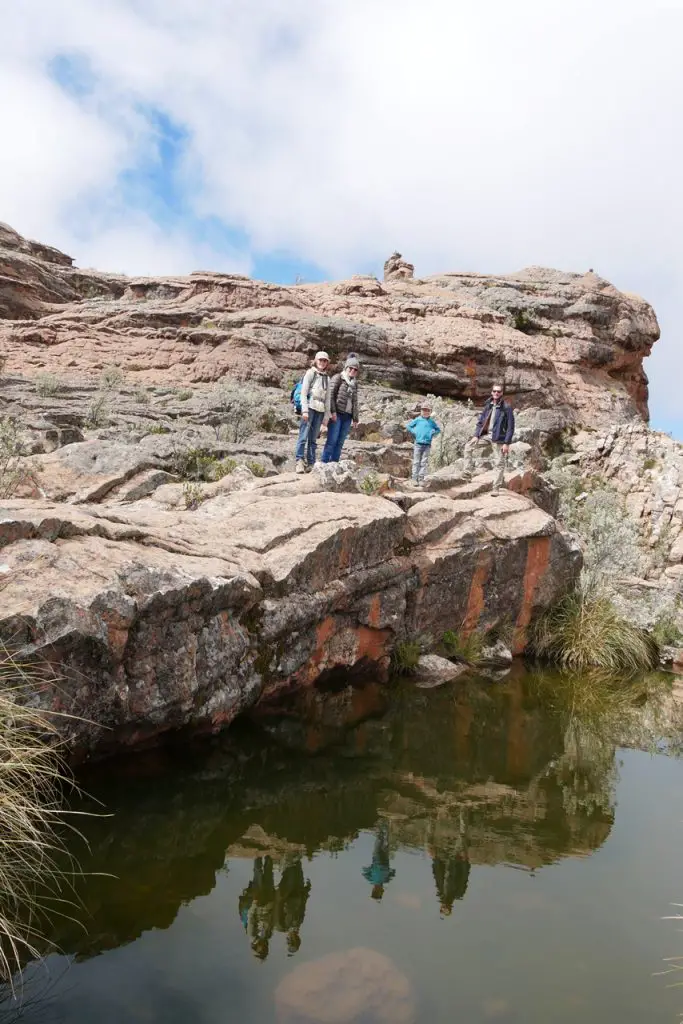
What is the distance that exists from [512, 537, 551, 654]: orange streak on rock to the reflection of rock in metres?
9.25

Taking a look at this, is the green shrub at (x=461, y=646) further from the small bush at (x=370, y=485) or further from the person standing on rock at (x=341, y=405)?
the person standing on rock at (x=341, y=405)

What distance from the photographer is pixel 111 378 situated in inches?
918

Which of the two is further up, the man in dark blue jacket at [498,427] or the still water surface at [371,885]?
the man in dark blue jacket at [498,427]

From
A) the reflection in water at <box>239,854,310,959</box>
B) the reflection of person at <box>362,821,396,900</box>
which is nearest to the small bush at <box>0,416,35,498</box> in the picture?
the reflection in water at <box>239,854,310,959</box>

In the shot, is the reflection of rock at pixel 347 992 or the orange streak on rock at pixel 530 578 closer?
the reflection of rock at pixel 347 992

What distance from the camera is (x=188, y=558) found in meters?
8.13

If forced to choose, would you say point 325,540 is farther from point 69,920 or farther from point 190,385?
point 190,385

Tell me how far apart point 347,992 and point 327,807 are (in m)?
2.58

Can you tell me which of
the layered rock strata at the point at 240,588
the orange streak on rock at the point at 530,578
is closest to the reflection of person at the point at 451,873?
the layered rock strata at the point at 240,588

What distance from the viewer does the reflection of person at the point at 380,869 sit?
586 cm

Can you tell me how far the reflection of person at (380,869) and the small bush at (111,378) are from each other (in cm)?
1840

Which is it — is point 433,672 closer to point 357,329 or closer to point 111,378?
point 111,378

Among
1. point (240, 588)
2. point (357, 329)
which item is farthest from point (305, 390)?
point (357, 329)

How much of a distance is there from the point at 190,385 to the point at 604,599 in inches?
598
